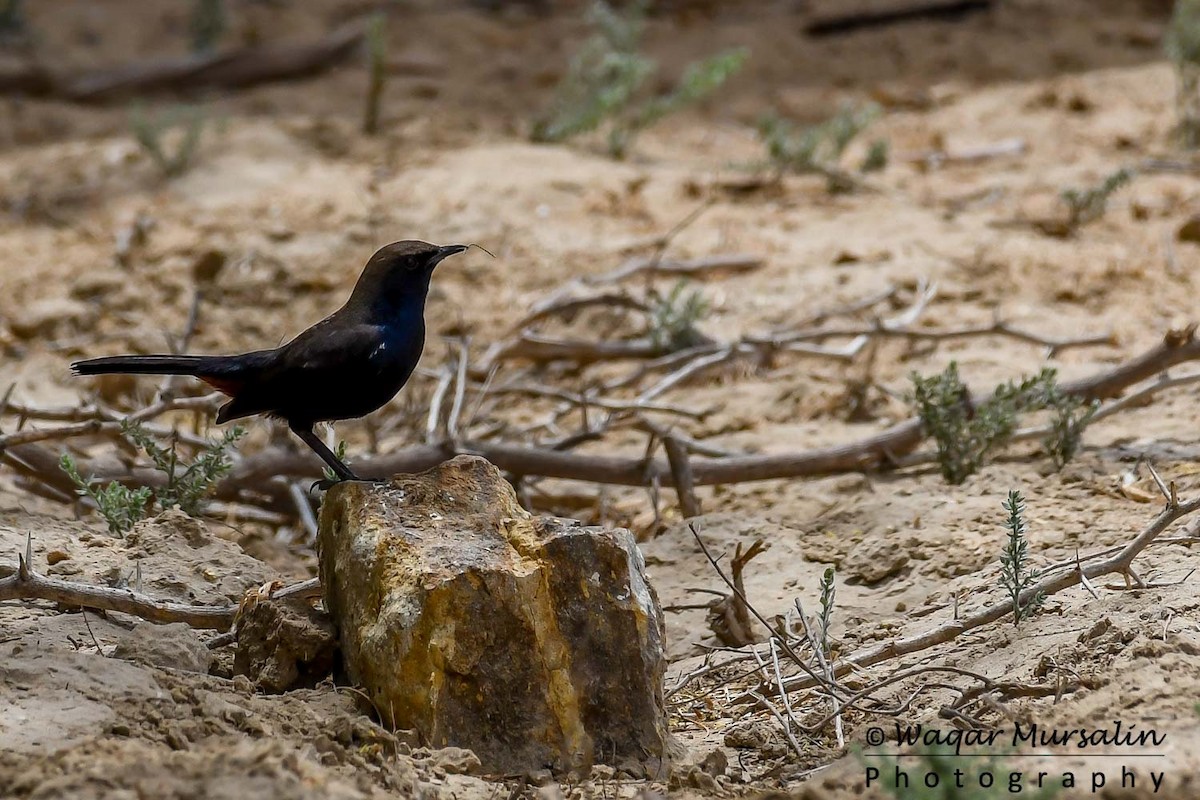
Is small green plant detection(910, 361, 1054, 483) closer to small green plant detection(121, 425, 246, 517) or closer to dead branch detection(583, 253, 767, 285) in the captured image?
dead branch detection(583, 253, 767, 285)

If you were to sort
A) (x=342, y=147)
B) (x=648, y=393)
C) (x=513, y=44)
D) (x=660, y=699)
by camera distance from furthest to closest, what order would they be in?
(x=513, y=44), (x=342, y=147), (x=648, y=393), (x=660, y=699)

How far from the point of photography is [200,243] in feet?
25.6

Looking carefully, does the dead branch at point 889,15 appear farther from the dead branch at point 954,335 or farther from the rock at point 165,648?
the rock at point 165,648

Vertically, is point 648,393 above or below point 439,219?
below

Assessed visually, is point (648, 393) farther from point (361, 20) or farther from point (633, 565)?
point (361, 20)

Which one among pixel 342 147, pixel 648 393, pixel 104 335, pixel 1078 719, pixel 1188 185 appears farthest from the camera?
→ pixel 342 147

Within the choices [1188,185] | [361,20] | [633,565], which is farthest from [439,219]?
[633,565]

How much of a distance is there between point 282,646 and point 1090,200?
17.7 feet

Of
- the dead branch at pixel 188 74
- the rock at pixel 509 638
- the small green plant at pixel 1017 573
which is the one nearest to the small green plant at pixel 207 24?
the dead branch at pixel 188 74

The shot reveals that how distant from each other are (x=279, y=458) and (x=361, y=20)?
245 inches

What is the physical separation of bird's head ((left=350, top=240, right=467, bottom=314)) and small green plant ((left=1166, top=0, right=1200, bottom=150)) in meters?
5.68

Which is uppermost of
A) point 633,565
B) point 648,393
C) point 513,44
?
point 513,44

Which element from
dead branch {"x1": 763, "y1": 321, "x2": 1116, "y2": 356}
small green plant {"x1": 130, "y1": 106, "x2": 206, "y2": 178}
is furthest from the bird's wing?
small green plant {"x1": 130, "y1": 106, "x2": 206, "y2": 178}

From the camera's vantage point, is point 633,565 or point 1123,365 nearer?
point 633,565
